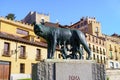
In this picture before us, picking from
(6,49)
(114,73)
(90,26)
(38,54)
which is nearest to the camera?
(6,49)

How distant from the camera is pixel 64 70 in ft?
35.0

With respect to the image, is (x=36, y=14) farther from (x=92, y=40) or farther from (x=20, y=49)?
(x=20, y=49)

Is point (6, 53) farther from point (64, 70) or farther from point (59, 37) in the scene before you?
point (64, 70)

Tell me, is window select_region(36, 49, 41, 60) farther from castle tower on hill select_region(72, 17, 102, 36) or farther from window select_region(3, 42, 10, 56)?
castle tower on hill select_region(72, 17, 102, 36)

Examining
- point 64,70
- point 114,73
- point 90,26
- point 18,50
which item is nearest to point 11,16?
point 90,26

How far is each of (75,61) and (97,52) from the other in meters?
62.8

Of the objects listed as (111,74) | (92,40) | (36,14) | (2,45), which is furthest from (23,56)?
(36,14)

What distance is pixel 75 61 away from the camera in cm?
1090

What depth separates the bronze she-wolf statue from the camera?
10.8 metres

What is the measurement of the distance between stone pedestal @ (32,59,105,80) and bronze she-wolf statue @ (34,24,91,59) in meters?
0.51

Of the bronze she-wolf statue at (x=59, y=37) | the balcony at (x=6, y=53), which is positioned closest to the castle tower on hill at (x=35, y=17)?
the balcony at (x=6, y=53)

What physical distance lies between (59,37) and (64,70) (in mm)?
1458

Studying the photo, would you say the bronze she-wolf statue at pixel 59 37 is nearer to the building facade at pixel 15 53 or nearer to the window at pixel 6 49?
the building facade at pixel 15 53

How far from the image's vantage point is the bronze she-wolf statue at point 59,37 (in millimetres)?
10836
